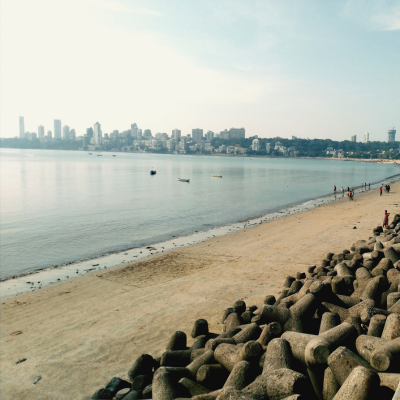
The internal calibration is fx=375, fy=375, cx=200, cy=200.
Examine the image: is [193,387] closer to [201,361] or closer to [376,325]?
[201,361]

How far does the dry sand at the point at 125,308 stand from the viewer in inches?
336

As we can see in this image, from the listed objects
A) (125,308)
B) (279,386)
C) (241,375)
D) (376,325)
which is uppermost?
(376,325)

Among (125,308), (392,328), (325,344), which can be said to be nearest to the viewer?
(325,344)

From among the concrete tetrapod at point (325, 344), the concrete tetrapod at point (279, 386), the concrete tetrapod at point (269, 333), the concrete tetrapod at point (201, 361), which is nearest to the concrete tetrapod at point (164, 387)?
the concrete tetrapod at point (201, 361)

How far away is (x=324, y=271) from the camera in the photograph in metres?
11.6

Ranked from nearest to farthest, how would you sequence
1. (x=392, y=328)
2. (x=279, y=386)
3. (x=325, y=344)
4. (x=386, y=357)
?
1. (x=279, y=386)
2. (x=386, y=357)
3. (x=325, y=344)
4. (x=392, y=328)

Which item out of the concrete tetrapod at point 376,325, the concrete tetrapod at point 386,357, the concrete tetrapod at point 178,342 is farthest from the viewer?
the concrete tetrapod at point 178,342

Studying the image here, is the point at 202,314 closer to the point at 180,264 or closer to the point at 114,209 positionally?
the point at 180,264

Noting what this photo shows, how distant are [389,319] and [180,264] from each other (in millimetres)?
13165

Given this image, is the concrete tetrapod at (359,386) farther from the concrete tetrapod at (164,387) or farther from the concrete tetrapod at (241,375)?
the concrete tetrapod at (164,387)

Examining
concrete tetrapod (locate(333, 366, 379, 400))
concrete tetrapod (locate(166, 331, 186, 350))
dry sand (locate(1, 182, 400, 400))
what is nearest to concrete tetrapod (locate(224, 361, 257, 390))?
concrete tetrapod (locate(333, 366, 379, 400))

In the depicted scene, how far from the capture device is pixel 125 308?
12359 millimetres

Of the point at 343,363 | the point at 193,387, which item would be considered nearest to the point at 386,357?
the point at 343,363

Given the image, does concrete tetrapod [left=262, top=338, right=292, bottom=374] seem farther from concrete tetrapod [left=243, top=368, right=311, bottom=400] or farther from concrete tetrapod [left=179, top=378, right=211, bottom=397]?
concrete tetrapod [left=179, top=378, right=211, bottom=397]
